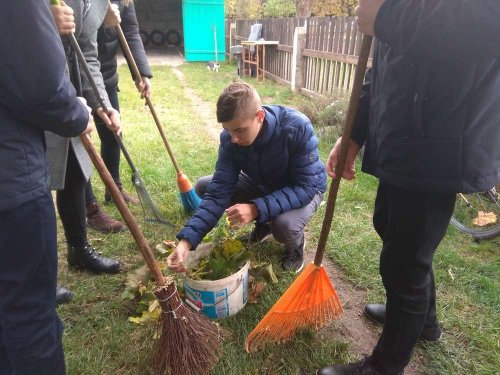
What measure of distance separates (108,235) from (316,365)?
5.98 feet

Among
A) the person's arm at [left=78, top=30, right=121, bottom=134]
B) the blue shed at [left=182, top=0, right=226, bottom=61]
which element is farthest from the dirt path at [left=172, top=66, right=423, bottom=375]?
the blue shed at [left=182, top=0, right=226, bottom=61]

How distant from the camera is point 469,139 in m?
1.20

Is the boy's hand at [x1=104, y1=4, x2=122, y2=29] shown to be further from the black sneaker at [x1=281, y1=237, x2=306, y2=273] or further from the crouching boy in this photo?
the black sneaker at [x1=281, y1=237, x2=306, y2=273]

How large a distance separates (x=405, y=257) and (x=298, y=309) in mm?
699

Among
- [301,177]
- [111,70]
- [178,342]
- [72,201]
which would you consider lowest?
[178,342]

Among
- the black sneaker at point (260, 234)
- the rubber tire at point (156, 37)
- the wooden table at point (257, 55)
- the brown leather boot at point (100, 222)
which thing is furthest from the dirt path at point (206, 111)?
the rubber tire at point (156, 37)

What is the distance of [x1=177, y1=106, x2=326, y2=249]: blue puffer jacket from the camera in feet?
7.43

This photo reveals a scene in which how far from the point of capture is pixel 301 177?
7.69ft

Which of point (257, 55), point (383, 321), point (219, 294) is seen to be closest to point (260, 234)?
point (219, 294)

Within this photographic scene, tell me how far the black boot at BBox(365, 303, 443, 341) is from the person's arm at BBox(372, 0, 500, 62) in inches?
55.1

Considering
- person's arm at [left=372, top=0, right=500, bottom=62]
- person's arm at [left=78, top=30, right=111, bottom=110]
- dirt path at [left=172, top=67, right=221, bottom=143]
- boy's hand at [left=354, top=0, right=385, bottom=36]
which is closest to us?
person's arm at [left=372, top=0, right=500, bottom=62]

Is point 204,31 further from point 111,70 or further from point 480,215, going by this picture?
point 480,215

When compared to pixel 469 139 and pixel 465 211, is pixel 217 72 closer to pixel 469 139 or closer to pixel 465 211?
pixel 465 211

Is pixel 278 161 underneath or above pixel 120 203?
underneath
